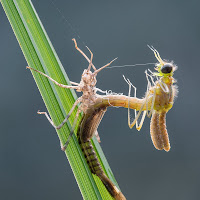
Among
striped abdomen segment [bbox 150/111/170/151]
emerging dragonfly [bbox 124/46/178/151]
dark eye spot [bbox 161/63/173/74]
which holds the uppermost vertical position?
dark eye spot [bbox 161/63/173/74]

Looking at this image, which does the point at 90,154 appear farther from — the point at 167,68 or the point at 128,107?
the point at 167,68

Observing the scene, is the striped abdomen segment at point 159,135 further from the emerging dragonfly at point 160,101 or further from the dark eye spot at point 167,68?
the dark eye spot at point 167,68

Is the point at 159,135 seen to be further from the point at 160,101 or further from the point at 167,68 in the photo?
the point at 167,68

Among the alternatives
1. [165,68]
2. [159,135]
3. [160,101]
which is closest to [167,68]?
[165,68]

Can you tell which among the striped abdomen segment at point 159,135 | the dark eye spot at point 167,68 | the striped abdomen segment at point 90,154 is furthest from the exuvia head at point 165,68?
the striped abdomen segment at point 90,154

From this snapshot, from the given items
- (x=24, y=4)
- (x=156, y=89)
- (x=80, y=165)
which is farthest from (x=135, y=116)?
(x=24, y=4)

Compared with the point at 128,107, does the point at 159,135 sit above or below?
below

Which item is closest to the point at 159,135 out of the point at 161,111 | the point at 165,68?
the point at 161,111

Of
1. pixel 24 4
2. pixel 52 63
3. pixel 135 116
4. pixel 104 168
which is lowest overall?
pixel 104 168

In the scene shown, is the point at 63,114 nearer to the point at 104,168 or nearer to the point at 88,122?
the point at 88,122

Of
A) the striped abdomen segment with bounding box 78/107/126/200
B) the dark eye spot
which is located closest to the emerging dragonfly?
the dark eye spot

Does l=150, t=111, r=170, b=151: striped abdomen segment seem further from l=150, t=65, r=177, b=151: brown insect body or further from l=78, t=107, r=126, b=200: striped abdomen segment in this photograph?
l=78, t=107, r=126, b=200: striped abdomen segment
